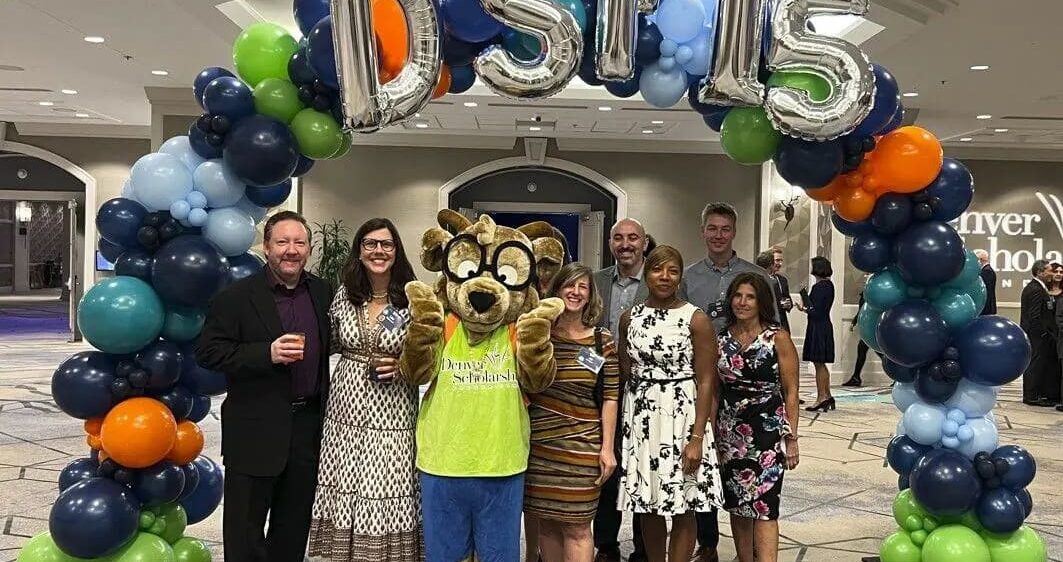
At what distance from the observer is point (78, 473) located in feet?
10.3

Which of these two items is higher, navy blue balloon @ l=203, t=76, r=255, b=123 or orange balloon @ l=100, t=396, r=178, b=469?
navy blue balloon @ l=203, t=76, r=255, b=123

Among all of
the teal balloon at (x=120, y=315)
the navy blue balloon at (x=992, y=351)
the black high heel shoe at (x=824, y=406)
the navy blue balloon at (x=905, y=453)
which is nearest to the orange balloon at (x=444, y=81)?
the teal balloon at (x=120, y=315)

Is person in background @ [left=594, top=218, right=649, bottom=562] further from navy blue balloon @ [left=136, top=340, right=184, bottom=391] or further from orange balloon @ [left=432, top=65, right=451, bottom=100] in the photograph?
navy blue balloon @ [left=136, top=340, right=184, bottom=391]

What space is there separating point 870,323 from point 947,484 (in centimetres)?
67

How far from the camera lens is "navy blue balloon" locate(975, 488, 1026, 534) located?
326 cm

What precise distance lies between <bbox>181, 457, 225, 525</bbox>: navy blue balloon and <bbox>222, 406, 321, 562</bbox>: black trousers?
0.65 meters

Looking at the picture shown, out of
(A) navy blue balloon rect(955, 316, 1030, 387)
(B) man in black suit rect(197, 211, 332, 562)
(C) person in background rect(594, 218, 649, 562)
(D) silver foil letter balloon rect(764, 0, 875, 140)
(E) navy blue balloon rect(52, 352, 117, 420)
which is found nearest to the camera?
(B) man in black suit rect(197, 211, 332, 562)

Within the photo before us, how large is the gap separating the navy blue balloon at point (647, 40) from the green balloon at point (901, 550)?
2.11 meters

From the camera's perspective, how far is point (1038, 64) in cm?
702

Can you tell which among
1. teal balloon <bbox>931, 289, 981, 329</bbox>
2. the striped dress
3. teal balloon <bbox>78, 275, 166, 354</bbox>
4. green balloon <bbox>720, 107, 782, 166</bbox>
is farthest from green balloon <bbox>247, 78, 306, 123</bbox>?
teal balloon <bbox>931, 289, 981, 329</bbox>

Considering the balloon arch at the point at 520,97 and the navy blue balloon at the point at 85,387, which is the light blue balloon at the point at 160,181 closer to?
the balloon arch at the point at 520,97

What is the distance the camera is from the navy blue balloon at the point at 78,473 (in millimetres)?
3137

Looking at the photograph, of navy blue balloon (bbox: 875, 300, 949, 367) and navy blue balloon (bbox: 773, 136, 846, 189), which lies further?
navy blue balloon (bbox: 875, 300, 949, 367)

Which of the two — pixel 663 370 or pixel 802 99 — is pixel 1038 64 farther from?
pixel 663 370
